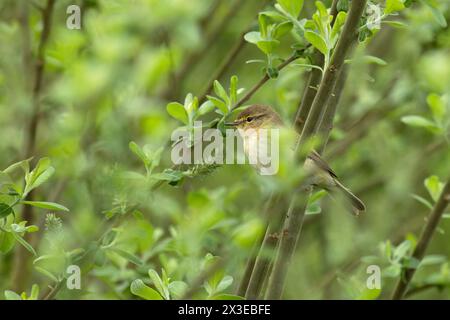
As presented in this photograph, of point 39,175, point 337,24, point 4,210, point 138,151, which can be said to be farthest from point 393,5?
point 4,210

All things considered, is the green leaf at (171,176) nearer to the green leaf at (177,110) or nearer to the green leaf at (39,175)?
the green leaf at (177,110)

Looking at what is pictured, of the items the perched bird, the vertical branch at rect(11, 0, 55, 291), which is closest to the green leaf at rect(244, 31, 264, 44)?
the perched bird

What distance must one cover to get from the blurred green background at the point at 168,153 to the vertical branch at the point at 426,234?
0.39 feet

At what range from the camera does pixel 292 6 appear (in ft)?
10.0

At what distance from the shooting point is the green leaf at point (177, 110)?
116 inches

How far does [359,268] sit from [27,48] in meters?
2.56

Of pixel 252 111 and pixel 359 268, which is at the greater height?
pixel 252 111

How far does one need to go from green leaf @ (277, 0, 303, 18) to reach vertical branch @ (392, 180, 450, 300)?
1.25 metres

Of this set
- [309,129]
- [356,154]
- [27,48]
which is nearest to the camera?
[309,129]

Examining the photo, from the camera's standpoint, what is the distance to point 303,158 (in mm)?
2357

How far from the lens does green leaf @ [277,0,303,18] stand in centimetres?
302

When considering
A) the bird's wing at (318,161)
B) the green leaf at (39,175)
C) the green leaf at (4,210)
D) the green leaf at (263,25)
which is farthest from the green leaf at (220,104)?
the green leaf at (4,210)

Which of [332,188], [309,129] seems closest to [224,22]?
[332,188]
